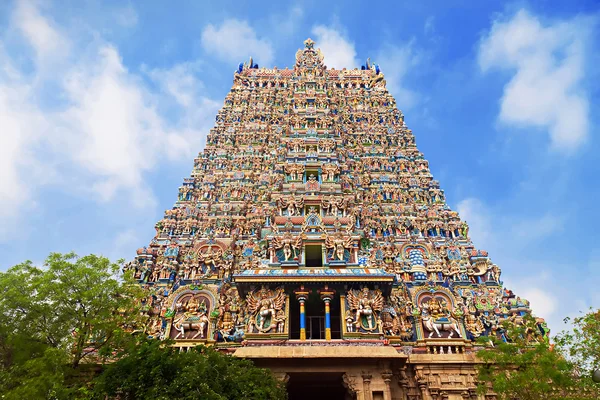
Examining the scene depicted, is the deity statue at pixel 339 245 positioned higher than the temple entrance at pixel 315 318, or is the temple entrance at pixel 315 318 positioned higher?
the deity statue at pixel 339 245

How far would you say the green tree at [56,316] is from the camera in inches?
527

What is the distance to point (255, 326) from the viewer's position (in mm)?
18047

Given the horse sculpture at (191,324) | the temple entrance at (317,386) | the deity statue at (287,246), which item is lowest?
the temple entrance at (317,386)

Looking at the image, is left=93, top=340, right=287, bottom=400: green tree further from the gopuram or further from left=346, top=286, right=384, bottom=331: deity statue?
left=346, top=286, right=384, bottom=331: deity statue

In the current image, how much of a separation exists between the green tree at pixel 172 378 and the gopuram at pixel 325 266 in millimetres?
3616

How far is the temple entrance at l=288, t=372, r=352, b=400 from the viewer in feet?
56.3

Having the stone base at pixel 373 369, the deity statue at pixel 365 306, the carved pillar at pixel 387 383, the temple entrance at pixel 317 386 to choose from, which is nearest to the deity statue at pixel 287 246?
the deity statue at pixel 365 306

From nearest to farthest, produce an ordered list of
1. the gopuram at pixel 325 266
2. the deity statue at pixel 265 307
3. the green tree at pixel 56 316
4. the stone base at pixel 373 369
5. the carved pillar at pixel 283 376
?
the green tree at pixel 56 316, the carved pillar at pixel 283 376, the stone base at pixel 373 369, the gopuram at pixel 325 266, the deity statue at pixel 265 307

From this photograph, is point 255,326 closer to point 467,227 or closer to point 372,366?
point 372,366

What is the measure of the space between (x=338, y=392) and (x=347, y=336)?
155 inches

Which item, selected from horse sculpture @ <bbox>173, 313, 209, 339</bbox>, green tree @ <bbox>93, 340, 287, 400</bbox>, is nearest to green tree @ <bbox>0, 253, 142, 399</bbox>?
green tree @ <bbox>93, 340, 287, 400</bbox>

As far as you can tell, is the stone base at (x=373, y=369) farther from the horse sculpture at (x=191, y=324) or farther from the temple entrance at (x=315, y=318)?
the horse sculpture at (x=191, y=324)

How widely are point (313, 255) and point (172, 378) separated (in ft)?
39.0

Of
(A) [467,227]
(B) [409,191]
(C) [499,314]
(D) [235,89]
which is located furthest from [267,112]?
(C) [499,314]
